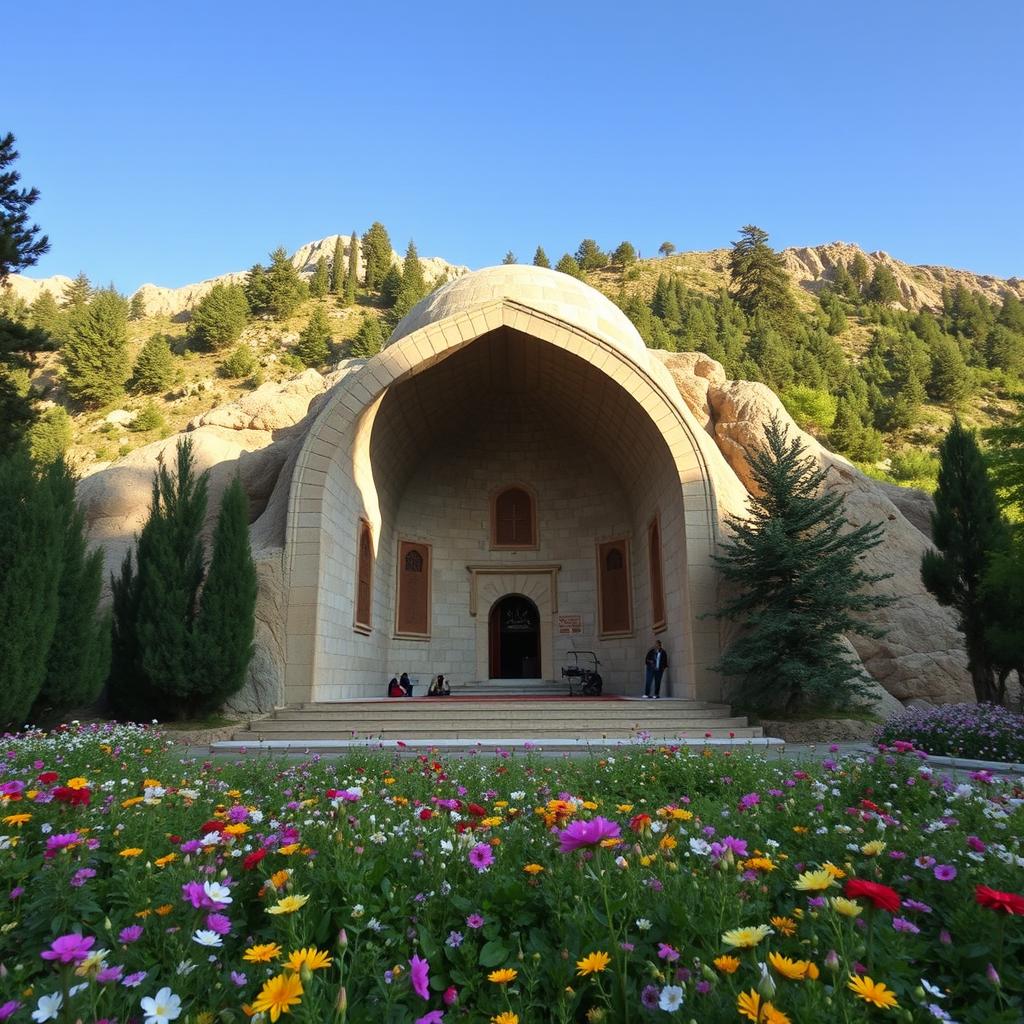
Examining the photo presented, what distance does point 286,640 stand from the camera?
1212 centimetres

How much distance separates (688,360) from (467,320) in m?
8.34

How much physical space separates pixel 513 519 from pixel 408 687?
5125mm

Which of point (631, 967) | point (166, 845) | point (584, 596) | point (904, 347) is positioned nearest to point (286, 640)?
point (584, 596)

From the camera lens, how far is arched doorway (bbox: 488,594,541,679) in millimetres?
18562

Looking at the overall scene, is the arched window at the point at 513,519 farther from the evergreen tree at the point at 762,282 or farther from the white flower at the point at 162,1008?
the evergreen tree at the point at 762,282

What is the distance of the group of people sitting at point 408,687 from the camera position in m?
15.7

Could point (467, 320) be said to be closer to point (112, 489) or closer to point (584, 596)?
point (584, 596)

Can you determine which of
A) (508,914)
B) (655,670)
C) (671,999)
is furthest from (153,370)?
(671,999)

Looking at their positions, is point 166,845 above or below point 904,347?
below

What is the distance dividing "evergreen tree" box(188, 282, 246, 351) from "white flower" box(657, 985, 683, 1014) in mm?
52149

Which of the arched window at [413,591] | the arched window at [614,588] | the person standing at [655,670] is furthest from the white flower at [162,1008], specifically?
the arched window at [614,588]

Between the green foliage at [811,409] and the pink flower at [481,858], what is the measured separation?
126 feet

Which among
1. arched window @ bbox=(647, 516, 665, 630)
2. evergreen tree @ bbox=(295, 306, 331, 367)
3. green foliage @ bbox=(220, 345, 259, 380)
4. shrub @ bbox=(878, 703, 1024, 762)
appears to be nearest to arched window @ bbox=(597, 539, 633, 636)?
arched window @ bbox=(647, 516, 665, 630)

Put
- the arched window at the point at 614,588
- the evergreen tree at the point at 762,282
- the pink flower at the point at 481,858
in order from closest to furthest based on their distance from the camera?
the pink flower at the point at 481,858 → the arched window at the point at 614,588 → the evergreen tree at the point at 762,282
